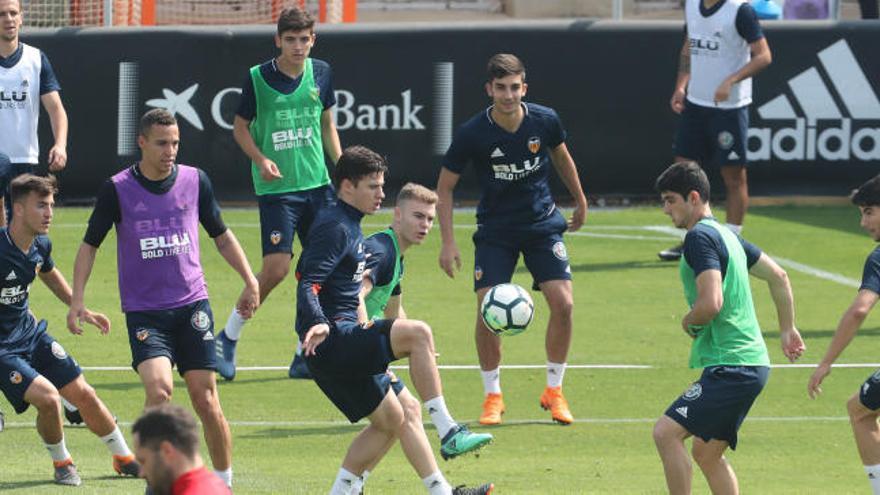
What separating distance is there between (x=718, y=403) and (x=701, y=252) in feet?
2.56

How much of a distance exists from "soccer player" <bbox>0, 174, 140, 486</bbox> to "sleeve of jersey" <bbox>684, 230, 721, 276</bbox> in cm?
339

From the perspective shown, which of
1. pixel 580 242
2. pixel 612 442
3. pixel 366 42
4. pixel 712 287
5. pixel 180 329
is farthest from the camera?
pixel 366 42

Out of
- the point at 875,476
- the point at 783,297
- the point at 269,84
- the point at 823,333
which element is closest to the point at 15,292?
the point at 269,84

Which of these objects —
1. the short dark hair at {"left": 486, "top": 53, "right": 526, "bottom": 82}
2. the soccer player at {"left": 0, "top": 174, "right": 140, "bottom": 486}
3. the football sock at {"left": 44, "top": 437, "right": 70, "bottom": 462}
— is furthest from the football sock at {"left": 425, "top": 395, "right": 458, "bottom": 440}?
the short dark hair at {"left": 486, "top": 53, "right": 526, "bottom": 82}

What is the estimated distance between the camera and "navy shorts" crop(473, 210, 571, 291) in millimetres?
12742

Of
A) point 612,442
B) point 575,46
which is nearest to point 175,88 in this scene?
point 575,46

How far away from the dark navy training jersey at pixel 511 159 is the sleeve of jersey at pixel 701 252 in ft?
10.6

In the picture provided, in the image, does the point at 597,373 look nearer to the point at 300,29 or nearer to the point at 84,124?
the point at 300,29

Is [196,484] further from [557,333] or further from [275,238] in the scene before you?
[275,238]

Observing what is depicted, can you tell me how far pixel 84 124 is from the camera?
21.1m

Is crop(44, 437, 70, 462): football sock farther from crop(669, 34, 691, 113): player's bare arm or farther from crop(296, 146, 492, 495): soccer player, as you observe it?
crop(669, 34, 691, 113): player's bare arm

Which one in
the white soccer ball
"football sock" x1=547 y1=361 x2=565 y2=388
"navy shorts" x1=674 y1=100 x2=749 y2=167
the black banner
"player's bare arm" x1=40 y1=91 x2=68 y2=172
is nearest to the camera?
the white soccer ball

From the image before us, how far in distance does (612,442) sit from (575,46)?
10.0m

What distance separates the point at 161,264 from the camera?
10.5 meters
